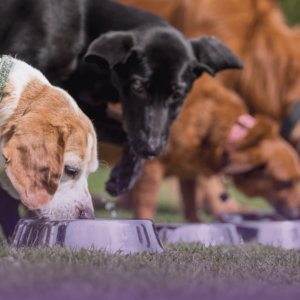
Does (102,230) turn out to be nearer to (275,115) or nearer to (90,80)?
(90,80)

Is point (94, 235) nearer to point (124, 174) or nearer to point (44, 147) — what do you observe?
point (44, 147)

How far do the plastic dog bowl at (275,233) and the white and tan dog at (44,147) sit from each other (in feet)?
3.32

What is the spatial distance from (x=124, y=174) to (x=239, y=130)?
1244mm

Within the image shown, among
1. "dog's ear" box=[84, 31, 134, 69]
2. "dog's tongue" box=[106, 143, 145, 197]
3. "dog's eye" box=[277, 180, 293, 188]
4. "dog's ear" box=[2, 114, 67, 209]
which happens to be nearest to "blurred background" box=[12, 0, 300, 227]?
"dog's eye" box=[277, 180, 293, 188]

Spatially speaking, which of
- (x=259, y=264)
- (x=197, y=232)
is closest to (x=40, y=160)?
(x=259, y=264)

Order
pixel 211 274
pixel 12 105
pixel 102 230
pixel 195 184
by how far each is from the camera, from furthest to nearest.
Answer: pixel 195 184, pixel 12 105, pixel 102 230, pixel 211 274

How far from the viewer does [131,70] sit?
86.0 inches

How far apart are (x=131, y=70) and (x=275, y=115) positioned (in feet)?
6.22

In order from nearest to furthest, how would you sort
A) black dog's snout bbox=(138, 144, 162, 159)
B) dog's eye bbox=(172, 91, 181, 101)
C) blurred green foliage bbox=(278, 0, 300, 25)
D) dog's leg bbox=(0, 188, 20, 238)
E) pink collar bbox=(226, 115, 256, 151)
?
dog's leg bbox=(0, 188, 20, 238)
black dog's snout bbox=(138, 144, 162, 159)
dog's eye bbox=(172, 91, 181, 101)
pink collar bbox=(226, 115, 256, 151)
blurred green foliage bbox=(278, 0, 300, 25)

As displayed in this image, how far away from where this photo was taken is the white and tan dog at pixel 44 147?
146 centimetres

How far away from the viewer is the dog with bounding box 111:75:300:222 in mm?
3199

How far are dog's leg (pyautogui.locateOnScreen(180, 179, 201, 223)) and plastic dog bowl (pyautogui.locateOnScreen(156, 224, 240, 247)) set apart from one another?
1.46 m

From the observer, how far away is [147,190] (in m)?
3.16

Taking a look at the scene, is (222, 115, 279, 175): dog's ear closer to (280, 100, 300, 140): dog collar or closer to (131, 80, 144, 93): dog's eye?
(280, 100, 300, 140): dog collar
